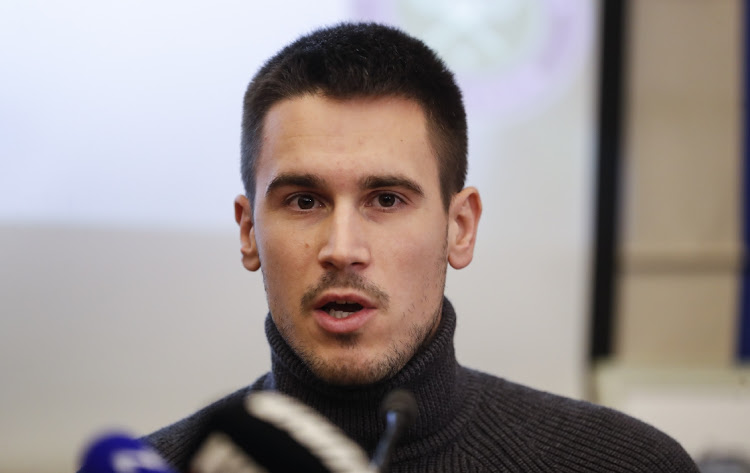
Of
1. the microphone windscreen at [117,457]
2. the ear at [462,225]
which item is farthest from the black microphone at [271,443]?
the ear at [462,225]

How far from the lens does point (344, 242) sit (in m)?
0.96

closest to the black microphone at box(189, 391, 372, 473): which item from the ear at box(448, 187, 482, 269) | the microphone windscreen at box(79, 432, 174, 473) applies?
the microphone windscreen at box(79, 432, 174, 473)

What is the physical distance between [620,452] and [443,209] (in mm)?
408

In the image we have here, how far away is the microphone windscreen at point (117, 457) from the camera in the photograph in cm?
45

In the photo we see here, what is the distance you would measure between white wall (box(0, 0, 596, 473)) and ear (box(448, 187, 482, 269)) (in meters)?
1.08

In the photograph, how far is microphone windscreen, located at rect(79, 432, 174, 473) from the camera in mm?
453

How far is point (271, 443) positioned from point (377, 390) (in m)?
0.57

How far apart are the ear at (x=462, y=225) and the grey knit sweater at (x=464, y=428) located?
0.08 meters

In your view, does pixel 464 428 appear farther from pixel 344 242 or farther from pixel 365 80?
pixel 365 80

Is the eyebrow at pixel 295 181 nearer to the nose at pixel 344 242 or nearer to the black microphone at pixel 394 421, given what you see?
the nose at pixel 344 242

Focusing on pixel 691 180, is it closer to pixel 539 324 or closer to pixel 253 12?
pixel 539 324

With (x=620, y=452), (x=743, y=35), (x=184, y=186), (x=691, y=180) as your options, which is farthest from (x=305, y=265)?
(x=743, y=35)

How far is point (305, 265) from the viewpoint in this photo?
999 mm

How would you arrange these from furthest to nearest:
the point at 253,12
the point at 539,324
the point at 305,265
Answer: the point at 539,324, the point at 253,12, the point at 305,265
